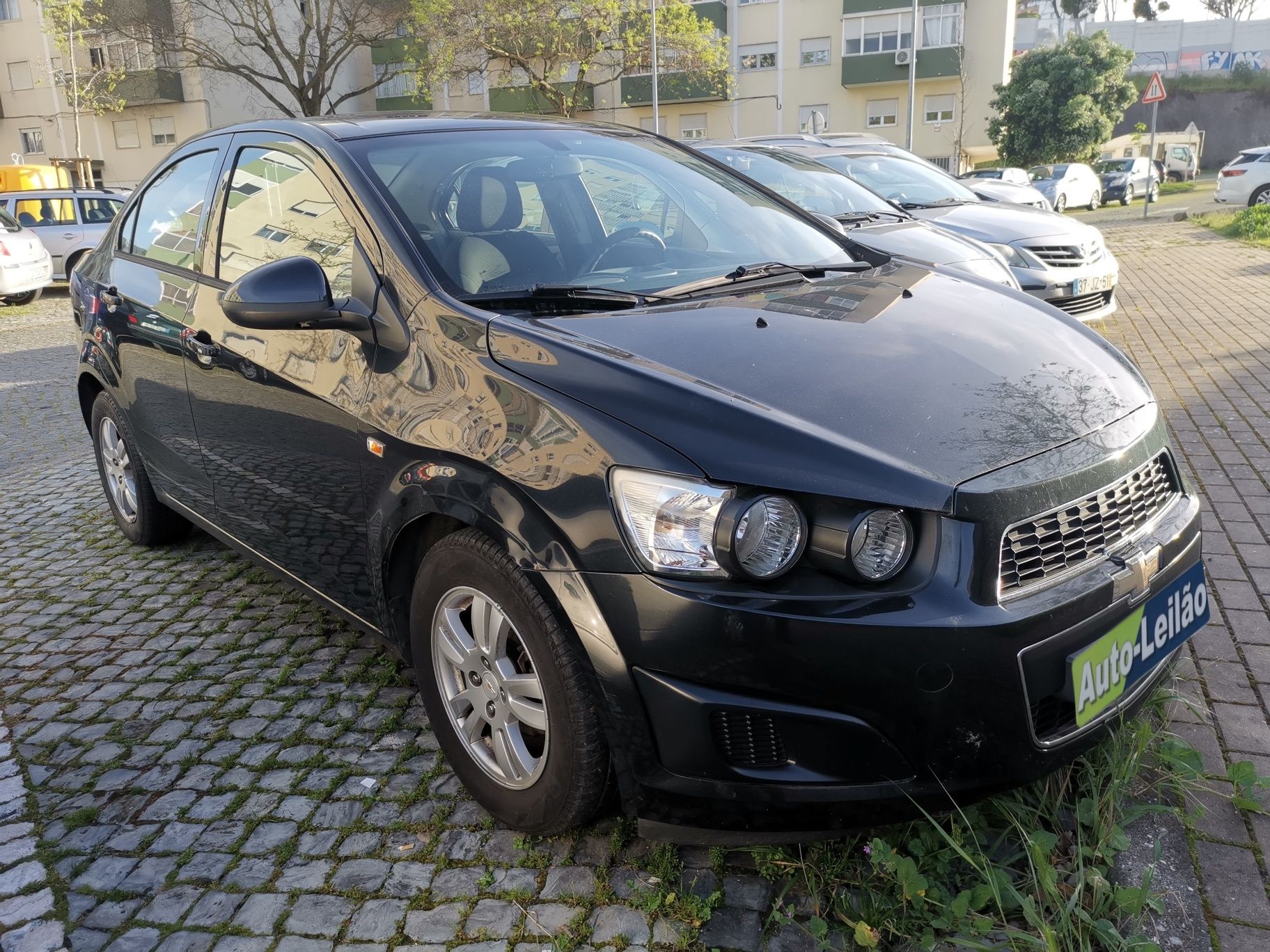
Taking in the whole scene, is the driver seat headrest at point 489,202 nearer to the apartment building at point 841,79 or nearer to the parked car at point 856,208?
the parked car at point 856,208

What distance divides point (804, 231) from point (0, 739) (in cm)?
301

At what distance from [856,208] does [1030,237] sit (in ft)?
5.29

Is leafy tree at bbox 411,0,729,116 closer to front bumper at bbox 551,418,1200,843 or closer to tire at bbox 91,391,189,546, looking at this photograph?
tire at bbox 91,391,189,546

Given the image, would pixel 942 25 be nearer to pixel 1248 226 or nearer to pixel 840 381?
pixel 1248 226

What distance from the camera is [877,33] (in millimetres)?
42219

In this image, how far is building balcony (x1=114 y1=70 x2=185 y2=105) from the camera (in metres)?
43.0

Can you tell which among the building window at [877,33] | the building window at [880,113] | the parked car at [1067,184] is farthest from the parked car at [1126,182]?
the building window at [877,33]

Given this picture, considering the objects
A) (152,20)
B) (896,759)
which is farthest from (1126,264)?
(152,20)

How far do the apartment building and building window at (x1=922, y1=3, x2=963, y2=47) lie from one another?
0.04 m

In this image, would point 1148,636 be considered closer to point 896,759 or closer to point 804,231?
point 896,759

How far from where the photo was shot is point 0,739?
10.4 ft

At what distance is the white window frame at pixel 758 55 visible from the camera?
43.8 m

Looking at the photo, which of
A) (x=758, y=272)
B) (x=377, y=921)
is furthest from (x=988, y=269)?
(x=377, y=921)

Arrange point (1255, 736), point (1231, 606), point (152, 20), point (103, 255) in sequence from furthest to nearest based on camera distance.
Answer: point (152, 20) → point (103, 255) → point (1231, 606) → point (1255, 736)
